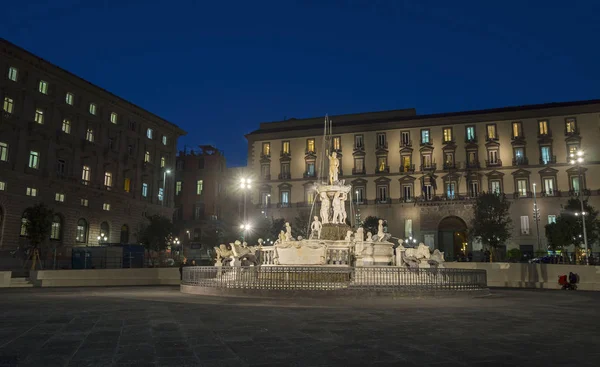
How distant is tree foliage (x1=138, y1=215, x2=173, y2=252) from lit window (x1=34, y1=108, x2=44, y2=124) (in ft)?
56.0

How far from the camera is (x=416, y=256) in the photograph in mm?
21484

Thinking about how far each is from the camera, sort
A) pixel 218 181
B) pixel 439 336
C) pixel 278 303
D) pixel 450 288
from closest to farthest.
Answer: pixel 439 336, pixel 278 303, pixel 450 288, pixel 218 181

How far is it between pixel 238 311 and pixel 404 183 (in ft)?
180

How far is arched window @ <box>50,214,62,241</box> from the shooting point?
49.8 metres

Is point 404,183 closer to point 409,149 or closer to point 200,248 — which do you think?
point 409,149

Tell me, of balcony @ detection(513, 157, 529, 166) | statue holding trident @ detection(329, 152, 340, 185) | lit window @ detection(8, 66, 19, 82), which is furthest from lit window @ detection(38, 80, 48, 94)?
balcony @ detection(513, 157, 529, 166)

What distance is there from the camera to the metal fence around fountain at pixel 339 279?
17266mm

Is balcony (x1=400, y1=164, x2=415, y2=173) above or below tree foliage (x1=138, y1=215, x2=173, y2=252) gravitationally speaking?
above

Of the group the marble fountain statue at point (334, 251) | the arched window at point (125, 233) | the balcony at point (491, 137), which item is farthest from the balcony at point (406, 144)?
the marble fountain statue at point (334, 251)

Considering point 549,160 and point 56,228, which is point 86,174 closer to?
point 56,228

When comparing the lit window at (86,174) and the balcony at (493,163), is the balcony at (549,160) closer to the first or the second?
the balcony at (493,163)

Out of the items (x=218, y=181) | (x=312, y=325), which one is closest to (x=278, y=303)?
(x=312, y=325)

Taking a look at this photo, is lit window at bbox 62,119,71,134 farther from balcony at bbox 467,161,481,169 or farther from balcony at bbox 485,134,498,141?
balcony at bbox 485,134,498,141

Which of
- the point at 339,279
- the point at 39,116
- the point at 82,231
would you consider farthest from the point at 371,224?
the point at 339,279
